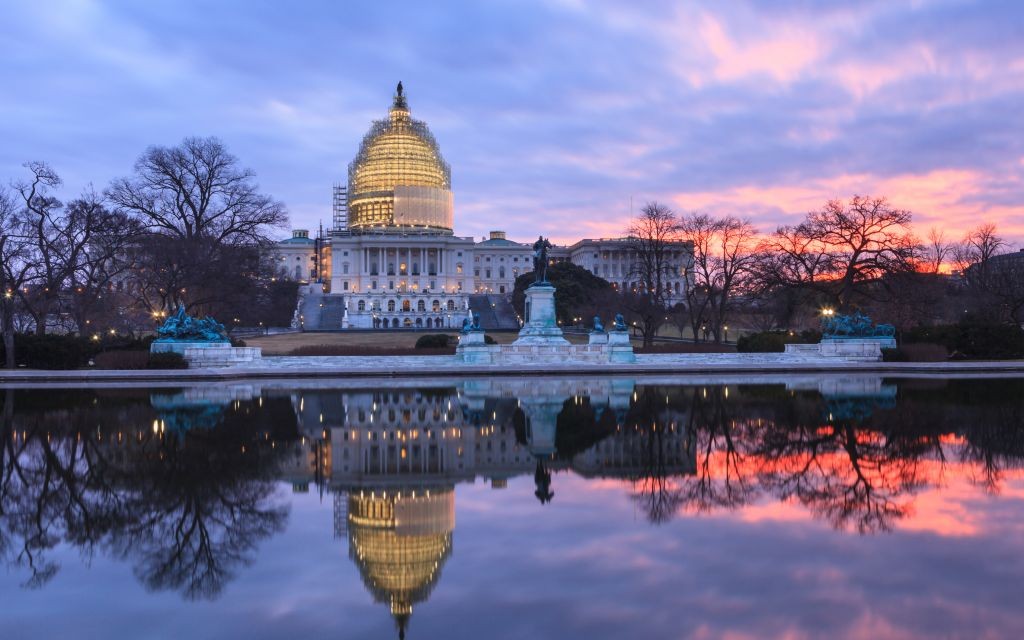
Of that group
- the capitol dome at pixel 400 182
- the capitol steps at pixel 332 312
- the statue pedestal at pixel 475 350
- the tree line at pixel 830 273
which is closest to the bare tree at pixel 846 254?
the tree line at pixel 830 273

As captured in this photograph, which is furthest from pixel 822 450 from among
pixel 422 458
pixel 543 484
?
pixel 422 458

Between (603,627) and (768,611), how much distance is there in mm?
1306

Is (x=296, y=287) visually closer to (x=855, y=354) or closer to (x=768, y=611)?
(x=855, y=354)

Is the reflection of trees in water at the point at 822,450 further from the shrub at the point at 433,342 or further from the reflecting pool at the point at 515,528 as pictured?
the shrub at the point at 433,342

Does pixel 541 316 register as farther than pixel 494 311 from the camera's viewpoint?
No

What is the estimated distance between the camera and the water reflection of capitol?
8008mm

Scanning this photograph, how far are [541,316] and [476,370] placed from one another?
8.86m

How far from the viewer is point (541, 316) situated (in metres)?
39.5

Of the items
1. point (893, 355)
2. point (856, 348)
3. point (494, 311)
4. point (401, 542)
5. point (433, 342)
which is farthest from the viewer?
point (494, 311)

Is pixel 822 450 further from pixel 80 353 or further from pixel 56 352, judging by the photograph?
pixel 56 352

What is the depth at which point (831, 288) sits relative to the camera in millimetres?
50625

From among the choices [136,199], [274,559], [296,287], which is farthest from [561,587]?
[296,287]

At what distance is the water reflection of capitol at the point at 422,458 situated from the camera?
26.3 feet

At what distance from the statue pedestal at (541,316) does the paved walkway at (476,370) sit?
380cm
